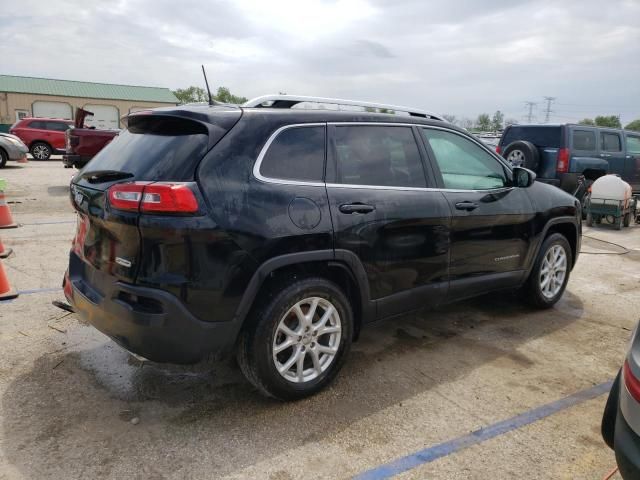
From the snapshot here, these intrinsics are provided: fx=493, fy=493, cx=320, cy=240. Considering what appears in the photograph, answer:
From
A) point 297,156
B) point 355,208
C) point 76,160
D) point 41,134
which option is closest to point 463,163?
point 355,208

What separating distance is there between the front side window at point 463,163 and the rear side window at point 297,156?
1079 millimetres

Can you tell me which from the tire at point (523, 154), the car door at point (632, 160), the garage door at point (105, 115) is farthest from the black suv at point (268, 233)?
the garage door at point (105, 115)

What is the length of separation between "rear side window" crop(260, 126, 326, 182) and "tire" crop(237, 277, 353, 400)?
25.5 inches

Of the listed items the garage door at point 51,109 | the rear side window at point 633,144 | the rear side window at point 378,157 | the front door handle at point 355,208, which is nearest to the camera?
the front door handle at point 355,208

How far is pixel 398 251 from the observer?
11.2 ft

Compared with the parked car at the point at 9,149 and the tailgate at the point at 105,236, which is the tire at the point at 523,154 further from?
the parked car at the point at 9,149

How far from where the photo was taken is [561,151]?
33.7 ft

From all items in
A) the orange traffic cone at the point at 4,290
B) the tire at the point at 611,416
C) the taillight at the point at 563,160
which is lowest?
the orange traffic cone at the point at 4,290

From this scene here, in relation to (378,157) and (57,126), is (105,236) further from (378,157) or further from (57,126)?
(57,126)

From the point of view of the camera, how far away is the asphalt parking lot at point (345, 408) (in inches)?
99.4

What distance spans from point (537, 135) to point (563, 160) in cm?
90

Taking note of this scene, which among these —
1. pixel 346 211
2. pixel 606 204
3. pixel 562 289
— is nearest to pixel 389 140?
pixel 346 211

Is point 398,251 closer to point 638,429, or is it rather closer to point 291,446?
point 291,446

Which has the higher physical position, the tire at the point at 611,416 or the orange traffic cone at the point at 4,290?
the tire at the point at 611,416
